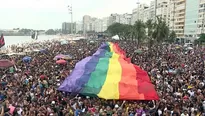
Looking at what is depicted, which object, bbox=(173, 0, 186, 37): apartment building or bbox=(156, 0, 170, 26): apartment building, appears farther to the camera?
bbox=(156, 0, 170, 26): apartment building

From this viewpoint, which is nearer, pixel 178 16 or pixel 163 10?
pixel 178 16

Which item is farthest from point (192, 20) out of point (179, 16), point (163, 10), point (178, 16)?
point (163, 10)

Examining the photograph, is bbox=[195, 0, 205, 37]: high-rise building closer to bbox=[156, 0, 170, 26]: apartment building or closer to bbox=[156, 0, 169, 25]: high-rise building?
bbox=[156, 0, 170, 26]: apartment building

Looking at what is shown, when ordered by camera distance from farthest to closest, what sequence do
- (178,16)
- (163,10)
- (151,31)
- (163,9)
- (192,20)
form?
(163,9) → (163,10) → (178,16) → (192,20) → (151,31)

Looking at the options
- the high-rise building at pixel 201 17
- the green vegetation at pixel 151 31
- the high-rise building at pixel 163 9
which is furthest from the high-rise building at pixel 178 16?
the green vegetation at pixel 151 31

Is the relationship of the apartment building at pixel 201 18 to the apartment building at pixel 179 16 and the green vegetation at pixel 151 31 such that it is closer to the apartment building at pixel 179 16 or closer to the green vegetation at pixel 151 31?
the green vegetation at pixel 151 31

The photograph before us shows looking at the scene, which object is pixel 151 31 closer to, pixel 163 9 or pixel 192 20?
pixel 192 20

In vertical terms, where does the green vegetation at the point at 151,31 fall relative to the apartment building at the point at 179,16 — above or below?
below

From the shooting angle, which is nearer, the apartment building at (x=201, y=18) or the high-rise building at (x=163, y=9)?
the apartment building at (x=201, y=18)

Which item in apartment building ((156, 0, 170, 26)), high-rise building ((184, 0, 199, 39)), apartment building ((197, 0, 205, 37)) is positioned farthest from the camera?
apartment building ((156, 0, 170, 26))

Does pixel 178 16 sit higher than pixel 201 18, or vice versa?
pixel 178 16

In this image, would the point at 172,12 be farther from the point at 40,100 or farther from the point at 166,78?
the point at 40,100

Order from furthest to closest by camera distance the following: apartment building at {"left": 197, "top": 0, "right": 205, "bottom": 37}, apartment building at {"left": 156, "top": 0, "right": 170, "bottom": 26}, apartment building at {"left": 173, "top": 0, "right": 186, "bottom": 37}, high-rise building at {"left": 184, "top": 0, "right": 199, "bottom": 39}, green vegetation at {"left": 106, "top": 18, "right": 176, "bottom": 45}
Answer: apartment building at {"left": 156, "top": 0, "right": 170, "bottom": 26}
apartment building at {"left": 173, "top": 0, "right": 186, "bottom": 37}
high-rise building at {"left": 184, "top": 0, "right": 199, "bottom": 39}
apartment building at {"left": 197, "top": 0, "right": 205, "bottom": 37}
green vegetation at {"left": 106, "top": 18, "right": 176, "bottom": 45}

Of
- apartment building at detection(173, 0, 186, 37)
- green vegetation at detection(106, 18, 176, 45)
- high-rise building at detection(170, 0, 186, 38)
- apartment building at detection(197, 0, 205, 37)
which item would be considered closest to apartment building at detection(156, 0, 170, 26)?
high-rise building at detection(170, 0, 186, 38)
